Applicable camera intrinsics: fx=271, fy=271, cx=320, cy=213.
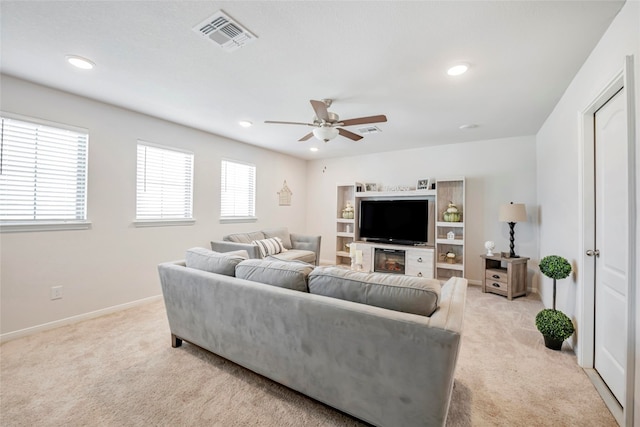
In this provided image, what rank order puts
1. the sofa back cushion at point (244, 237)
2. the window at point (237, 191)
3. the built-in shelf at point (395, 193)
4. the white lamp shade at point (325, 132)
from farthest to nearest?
1. the built-in shelf at point (395, 193)
2. the window at point (237, 191)
3. the sofa back cushion at point (244, 237)
4. the white lamp shade at point (325, 132)

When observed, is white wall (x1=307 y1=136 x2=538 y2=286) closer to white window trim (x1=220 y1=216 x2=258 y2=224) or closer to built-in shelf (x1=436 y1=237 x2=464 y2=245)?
built-in shelf (x1=436 y1=237 x2=464 y2=245)

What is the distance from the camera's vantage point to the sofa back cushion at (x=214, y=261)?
83.7 inches

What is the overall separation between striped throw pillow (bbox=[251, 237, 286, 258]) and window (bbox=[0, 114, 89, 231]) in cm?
223

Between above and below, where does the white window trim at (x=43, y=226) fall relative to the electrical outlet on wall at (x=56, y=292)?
above

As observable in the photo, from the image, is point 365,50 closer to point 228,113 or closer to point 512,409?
point 228,113

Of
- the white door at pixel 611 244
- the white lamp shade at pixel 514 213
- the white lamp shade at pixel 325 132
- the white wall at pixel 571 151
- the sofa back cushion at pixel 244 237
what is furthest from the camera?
the sofa back cushion at pixel 244 237

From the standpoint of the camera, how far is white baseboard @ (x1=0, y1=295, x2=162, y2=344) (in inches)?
101

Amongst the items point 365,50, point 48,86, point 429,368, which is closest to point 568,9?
point 365,50

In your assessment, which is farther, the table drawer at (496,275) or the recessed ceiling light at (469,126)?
the table drawer at (496,275)

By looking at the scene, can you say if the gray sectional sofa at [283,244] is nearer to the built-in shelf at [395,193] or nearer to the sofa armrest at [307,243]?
the sofa armrest at [307,243]

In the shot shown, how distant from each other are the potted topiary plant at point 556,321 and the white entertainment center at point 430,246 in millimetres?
2031

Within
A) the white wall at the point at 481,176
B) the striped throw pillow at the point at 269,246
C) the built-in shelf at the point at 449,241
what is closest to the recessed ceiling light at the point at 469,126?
the white wall at the point at 481,176

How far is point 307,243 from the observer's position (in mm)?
5312

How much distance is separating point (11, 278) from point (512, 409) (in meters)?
4.28
